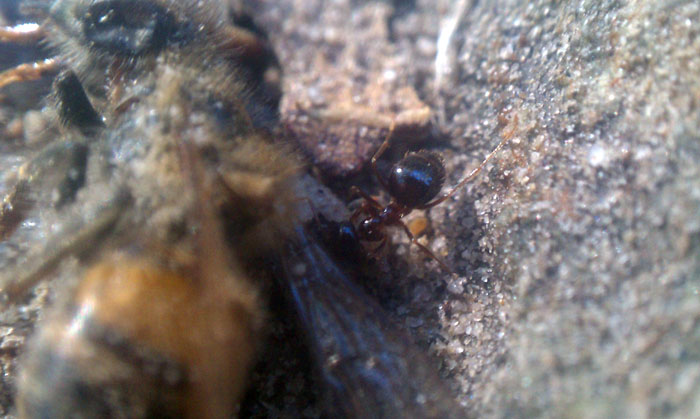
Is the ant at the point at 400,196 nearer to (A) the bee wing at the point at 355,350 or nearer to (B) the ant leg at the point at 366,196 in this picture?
(B) the ant leg at the point at 366,196

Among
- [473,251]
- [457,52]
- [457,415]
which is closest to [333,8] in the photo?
[457,52]

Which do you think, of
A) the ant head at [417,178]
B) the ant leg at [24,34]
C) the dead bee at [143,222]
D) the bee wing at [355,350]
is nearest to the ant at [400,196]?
the ant head at [417,178]

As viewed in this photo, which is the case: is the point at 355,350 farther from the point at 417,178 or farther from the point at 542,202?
the point at 417,178

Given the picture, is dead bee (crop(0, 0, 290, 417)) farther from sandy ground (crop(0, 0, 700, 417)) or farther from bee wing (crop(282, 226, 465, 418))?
sandy ground (crop(0, 0, 700, 417))

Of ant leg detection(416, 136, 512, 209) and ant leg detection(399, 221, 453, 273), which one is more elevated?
ant leg detection(416, 136, 512, 209)

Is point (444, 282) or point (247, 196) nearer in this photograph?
point (247, 196)

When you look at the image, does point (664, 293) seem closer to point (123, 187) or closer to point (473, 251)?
point (473, 251)

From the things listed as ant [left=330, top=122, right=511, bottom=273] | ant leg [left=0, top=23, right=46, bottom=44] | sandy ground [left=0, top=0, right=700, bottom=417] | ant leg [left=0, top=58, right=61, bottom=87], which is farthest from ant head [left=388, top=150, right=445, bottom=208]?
ant leg [left=0, top=23, right=46, bottom=44]

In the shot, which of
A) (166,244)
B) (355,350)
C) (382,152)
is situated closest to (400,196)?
(382,152)

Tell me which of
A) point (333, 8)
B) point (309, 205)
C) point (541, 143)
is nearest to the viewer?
point (541, 143)
